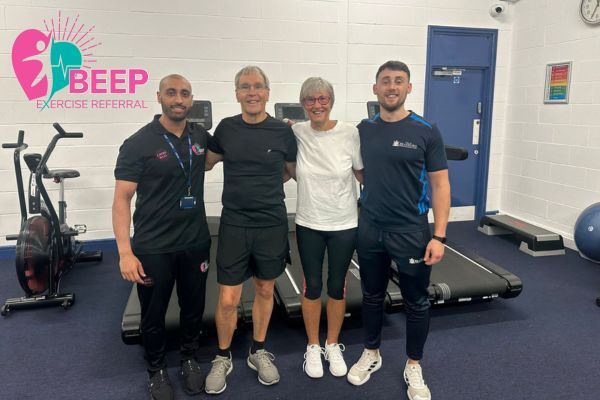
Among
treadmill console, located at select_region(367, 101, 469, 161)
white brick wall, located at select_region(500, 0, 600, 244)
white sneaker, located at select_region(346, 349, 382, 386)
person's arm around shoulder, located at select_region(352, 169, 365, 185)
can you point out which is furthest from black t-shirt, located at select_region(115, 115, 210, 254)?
white brick wall, located at select_region(500, 0, 600, 244)

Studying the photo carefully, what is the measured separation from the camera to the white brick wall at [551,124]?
4516 mm

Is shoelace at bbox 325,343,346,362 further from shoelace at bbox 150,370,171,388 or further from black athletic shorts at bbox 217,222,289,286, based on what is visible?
shoelace at bbox 150,370,171,388

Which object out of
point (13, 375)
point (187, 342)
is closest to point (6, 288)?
point (13, 375)

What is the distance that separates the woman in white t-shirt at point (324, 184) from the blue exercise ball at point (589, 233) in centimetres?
284

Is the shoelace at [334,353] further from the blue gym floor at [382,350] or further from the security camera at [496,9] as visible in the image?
the security camera at [496,9]

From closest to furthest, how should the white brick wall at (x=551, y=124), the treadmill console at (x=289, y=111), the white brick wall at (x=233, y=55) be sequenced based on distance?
the treadmill console at (x=289, y=111)
the white brick wall at (x=233, y=55)
the white brick wall at (x=551, y=124)

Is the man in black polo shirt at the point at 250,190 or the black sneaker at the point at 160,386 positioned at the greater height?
the man in black polo shirt at the point at 250,190

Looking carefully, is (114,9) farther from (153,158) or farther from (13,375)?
(13,375)

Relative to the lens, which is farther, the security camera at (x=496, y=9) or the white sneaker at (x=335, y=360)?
the security camera at (x=496, y=9)

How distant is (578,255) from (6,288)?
5.27m

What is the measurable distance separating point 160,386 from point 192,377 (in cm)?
17

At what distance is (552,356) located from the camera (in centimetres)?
276

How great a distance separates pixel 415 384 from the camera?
93.0 inches

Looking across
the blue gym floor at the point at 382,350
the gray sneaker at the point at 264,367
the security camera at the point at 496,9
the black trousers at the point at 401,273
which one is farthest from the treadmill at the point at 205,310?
the security camera at the point at 496,9
